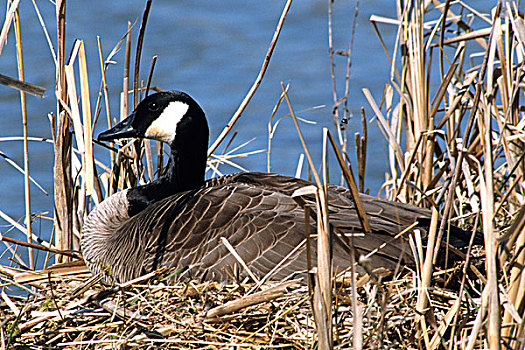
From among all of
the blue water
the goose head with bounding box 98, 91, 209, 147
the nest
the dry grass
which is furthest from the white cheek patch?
the blue water

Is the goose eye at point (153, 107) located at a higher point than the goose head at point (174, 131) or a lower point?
higher

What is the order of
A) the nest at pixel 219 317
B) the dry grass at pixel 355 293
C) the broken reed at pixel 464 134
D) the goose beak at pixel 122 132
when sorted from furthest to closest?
1. the goose beak at pixel 122 132
2. the nest at pixel 219 317
3. the broken reed at pixel 464 134
4. the dry grass at pixel 355 293

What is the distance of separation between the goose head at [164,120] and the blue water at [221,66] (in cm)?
244

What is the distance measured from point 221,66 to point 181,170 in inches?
172

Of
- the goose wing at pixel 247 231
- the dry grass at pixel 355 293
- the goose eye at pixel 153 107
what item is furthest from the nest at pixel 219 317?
the goose eye at pixel 153 107

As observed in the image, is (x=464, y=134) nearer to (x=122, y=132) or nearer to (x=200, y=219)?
(x=200, y=219)

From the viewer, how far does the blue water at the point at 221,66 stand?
7.12 m

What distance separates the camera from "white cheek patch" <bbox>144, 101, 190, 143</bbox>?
4.10m

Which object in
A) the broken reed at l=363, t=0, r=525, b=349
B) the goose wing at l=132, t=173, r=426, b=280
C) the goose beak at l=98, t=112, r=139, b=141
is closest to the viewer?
the broken reed at l=363, t=0, r=525, b=349

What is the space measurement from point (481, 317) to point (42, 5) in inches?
290

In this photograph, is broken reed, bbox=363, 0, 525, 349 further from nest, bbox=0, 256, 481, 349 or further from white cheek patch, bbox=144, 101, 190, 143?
white cheek patch, bbox=144, 101, 190, 143

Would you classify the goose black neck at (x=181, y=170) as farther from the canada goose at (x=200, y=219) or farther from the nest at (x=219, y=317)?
the nest at (x=219, y=317)

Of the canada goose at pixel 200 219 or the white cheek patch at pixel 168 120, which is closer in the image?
the canada goose at pixel 200 219

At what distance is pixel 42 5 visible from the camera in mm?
8461
